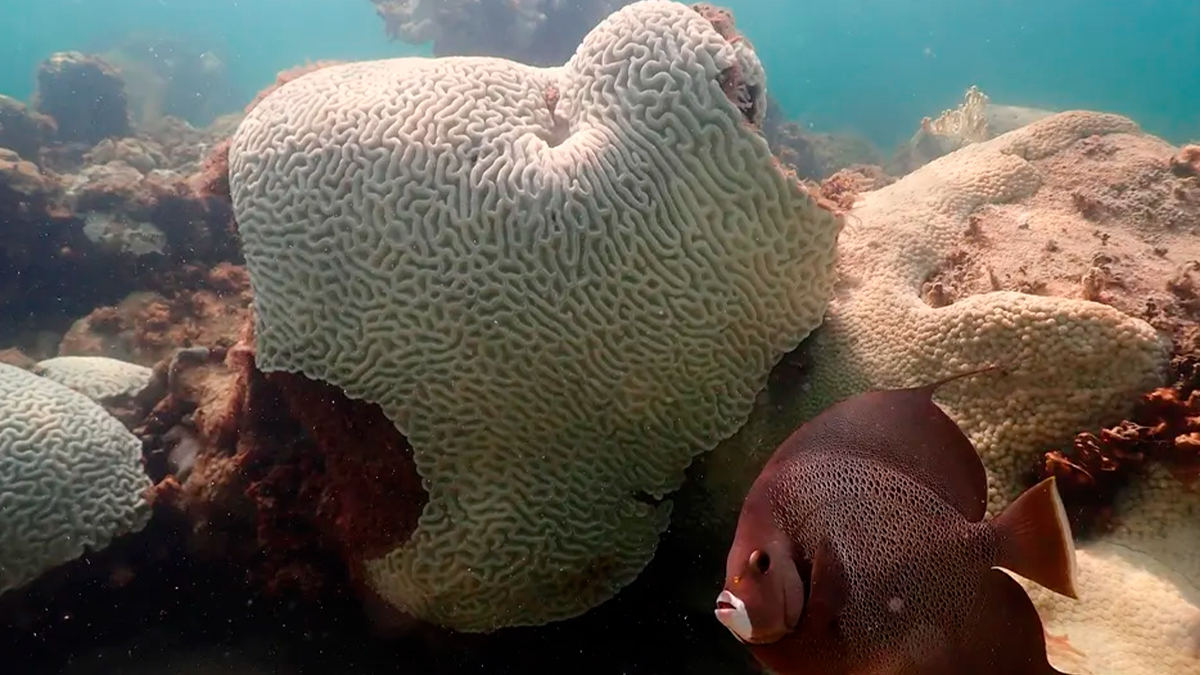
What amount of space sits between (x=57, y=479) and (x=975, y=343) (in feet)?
13.9

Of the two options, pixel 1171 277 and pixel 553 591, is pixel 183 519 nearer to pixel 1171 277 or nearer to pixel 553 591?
pixel 553 591

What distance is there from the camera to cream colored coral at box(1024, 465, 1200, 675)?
7.06 ft

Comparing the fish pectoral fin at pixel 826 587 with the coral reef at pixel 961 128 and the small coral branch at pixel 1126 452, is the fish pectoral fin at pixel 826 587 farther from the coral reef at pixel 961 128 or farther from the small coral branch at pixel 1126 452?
the coral reef at pixel 961 128

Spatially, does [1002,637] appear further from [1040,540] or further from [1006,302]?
[1006,302]

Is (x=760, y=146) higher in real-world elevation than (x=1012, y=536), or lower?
higher

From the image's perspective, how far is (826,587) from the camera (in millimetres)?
1519

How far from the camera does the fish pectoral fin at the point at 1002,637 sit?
162 centimetres

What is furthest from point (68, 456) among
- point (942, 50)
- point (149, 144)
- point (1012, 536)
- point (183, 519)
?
point (942, 50)

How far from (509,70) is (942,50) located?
75994 mm

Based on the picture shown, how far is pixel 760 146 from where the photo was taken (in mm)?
2986

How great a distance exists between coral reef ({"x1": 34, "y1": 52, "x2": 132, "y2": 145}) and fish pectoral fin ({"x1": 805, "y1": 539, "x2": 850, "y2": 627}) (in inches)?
653

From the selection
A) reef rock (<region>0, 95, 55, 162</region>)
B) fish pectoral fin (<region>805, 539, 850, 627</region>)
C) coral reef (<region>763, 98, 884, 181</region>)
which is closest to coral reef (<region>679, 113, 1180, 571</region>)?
fish pectoral fin (<region>805, 539, 850, 627</region>)

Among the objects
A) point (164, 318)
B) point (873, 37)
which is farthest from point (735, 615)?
point (873, 37)

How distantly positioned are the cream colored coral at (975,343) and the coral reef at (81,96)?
15.5 metres
